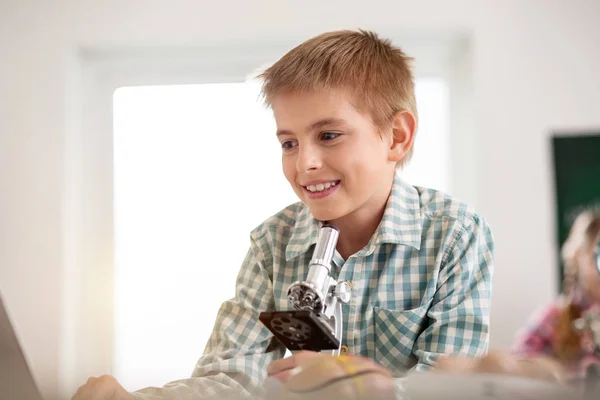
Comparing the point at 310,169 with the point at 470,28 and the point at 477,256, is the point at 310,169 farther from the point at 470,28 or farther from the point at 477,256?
the point at 470,28

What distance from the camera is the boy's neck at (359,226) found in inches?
45.3

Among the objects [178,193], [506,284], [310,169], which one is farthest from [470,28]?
[310,169]

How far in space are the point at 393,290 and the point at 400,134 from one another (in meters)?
0.29

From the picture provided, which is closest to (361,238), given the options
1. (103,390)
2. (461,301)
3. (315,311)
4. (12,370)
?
(461,301)

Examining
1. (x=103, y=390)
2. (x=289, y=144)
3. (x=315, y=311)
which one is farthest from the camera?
(x=289, y=144)

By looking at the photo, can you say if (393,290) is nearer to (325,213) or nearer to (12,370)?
(325,213)

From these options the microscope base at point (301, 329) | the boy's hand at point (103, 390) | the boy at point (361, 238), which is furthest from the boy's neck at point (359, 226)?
the boy's hand at point (103, 390)

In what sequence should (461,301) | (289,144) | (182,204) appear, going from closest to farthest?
→ (461,301) → (289,144) → (182,204)

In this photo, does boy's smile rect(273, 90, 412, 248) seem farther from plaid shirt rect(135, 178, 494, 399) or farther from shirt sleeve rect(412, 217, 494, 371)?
shirt sleeve rect(412, 217, 494, 371)

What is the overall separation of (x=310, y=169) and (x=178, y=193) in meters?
1.41

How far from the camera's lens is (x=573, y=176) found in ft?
6.75

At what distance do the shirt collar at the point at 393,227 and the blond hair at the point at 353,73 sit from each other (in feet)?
0.42

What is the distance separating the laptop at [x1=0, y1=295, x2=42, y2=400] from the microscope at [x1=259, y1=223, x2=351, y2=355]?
27cm

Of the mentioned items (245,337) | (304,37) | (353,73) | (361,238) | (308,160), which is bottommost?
(245,337)
